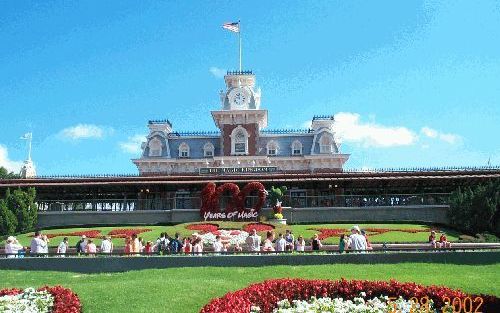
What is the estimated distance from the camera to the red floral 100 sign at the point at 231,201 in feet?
133

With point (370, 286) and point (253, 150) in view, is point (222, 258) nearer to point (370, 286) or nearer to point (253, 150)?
point (370, 286)

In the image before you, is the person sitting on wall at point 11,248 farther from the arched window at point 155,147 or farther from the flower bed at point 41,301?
the arched window at point 155,147

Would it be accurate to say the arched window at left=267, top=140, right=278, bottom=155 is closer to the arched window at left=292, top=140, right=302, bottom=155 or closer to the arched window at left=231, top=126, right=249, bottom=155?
the arched window at left=292, top=140, right=302, bottom=155

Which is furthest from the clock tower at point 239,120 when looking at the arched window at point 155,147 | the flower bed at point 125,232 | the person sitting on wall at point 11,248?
the person sitting on wall at point 11,248

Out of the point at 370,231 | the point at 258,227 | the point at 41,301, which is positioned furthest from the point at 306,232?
the point at 41,301

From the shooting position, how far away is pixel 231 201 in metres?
41.4

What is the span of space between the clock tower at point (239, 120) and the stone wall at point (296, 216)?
23.7 m

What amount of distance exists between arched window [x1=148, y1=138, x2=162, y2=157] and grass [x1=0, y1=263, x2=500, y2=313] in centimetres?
4707

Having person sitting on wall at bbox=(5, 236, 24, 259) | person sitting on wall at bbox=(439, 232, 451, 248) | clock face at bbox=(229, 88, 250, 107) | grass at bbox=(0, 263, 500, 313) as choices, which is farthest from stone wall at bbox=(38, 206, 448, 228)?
clock face at bbox=(229, 88, 250, 107)

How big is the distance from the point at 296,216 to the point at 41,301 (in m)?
28.9

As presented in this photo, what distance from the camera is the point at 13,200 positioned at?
130 feet

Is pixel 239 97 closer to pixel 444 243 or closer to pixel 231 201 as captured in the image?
pixel 231 201

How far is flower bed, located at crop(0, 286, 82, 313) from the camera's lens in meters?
12.5

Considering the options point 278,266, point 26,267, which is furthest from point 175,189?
point 278,266
